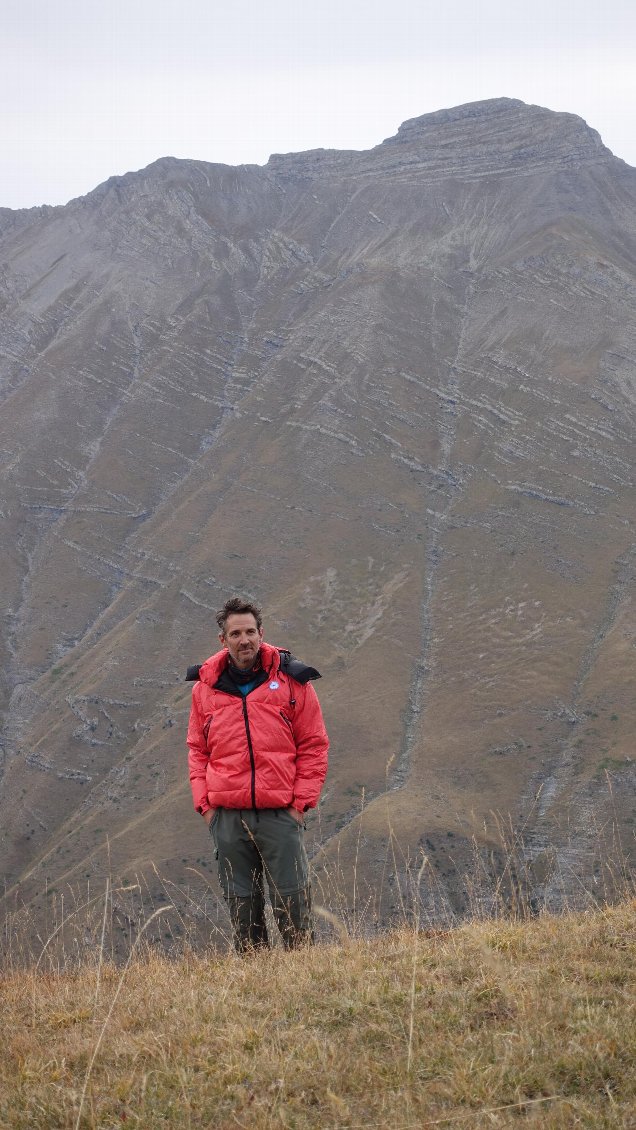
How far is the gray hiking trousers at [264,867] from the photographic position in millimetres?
6820

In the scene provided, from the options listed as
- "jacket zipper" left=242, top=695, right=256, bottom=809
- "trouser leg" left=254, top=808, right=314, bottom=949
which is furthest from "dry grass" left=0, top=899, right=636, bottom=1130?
"jacket zipper" left=242, top=695, right=256, bottom=809

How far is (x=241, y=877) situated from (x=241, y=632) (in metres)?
1.69

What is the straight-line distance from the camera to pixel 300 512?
112 meters

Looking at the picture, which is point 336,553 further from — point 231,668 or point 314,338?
point 231,668

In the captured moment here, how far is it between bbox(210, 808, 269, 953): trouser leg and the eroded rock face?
3737cm

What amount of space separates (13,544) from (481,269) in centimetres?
7976

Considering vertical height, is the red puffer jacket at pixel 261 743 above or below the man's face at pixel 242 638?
below

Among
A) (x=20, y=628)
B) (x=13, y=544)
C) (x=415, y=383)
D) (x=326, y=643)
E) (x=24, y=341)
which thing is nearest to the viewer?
(x=326, y=643)

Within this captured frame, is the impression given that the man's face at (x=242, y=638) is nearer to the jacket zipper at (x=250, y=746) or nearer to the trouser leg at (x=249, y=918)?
the jacket zipper at (x=250, y=746)

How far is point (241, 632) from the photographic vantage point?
691cm

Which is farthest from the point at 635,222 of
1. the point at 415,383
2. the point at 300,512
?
the point at 300,512

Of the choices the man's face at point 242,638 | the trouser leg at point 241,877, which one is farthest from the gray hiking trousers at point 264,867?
the man's face at point 242,638

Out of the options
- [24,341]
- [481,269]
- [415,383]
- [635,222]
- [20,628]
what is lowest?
[20,628]

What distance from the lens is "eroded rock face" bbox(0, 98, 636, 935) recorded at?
2985 inches
